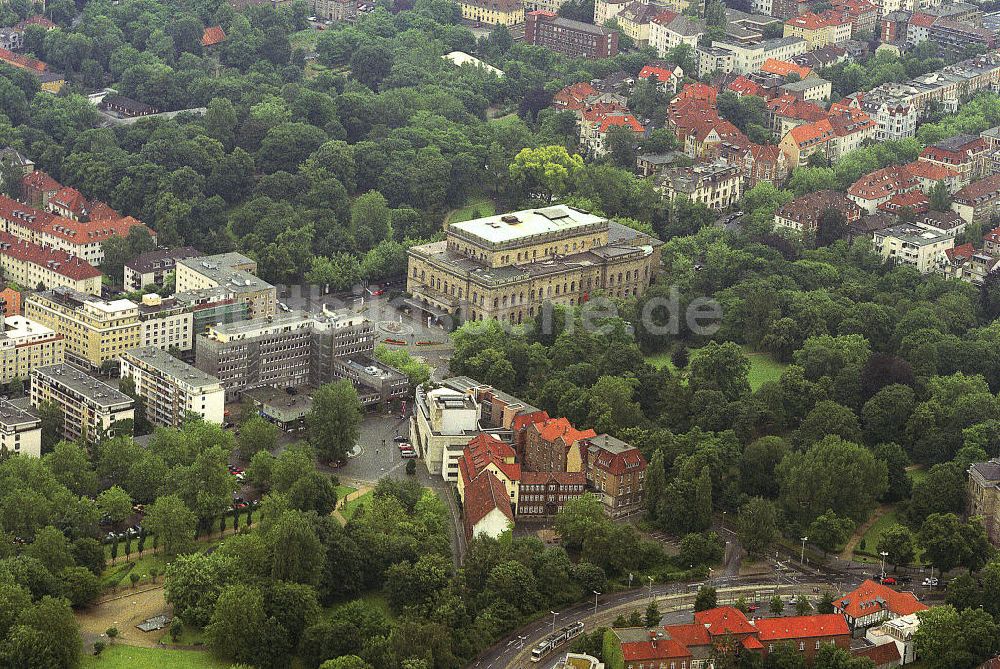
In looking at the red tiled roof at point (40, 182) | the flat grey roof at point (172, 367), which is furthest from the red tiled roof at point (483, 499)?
the red tiled roof at point (40, 182)

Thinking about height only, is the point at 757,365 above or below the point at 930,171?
below

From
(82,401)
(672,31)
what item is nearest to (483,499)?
(82,401)

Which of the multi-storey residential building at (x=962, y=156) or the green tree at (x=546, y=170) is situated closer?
the green tree at (x=546, y=170)

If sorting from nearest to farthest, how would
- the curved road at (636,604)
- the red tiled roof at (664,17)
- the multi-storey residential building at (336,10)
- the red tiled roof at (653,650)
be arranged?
Answer: 1. the red tiled roof at (653,650)
2. the curved road at (636,604)
3. the red tiled roof at (664,17)
4. the multi-storey residential building at (336,10)

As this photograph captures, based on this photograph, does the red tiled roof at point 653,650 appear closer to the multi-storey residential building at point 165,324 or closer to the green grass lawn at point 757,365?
the green grass lawn at point 757,365

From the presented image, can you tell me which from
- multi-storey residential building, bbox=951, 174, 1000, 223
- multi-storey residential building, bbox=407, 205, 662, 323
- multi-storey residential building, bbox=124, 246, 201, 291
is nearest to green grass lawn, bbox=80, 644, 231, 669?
multi-storey residential building, bbox=407, 205, 662, 323

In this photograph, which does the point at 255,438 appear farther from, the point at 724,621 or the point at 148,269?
the point at 724,621
